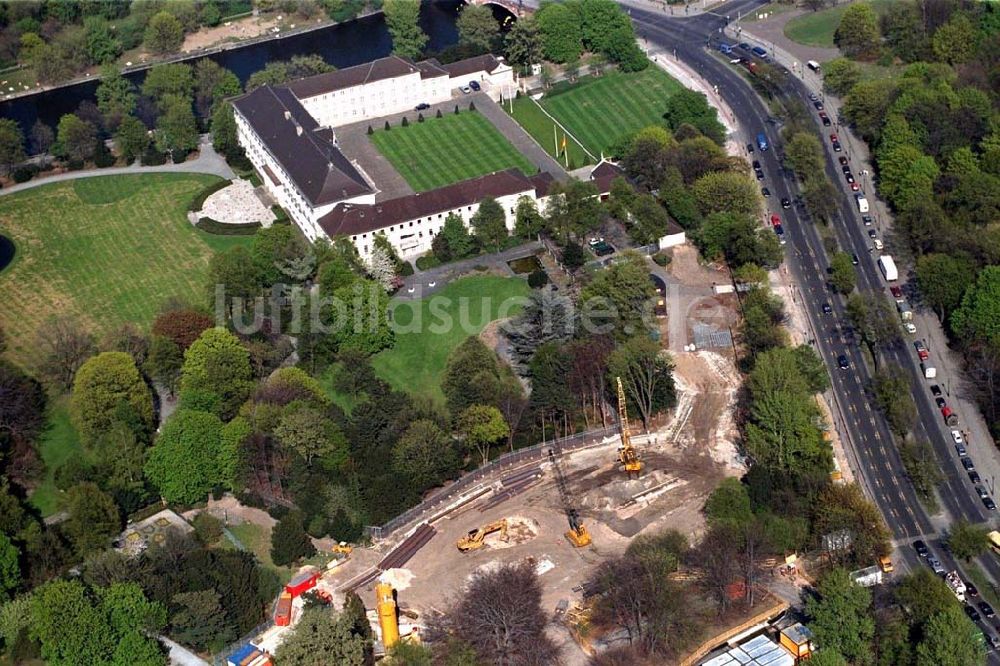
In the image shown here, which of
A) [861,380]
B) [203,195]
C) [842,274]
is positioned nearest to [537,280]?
[842,274]

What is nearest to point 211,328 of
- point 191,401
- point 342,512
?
point 191,401

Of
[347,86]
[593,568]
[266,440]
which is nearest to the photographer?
[593,568]

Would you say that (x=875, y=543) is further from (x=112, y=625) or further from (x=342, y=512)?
(x=112, y=625)

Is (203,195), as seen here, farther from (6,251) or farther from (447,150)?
(447,150)

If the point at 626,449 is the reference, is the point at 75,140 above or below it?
above

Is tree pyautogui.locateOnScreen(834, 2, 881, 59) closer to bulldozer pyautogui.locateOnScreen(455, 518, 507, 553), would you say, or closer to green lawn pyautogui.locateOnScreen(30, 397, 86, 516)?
bulldozer pyautogui.locateOnScreen(455, 518, 507, 553)
